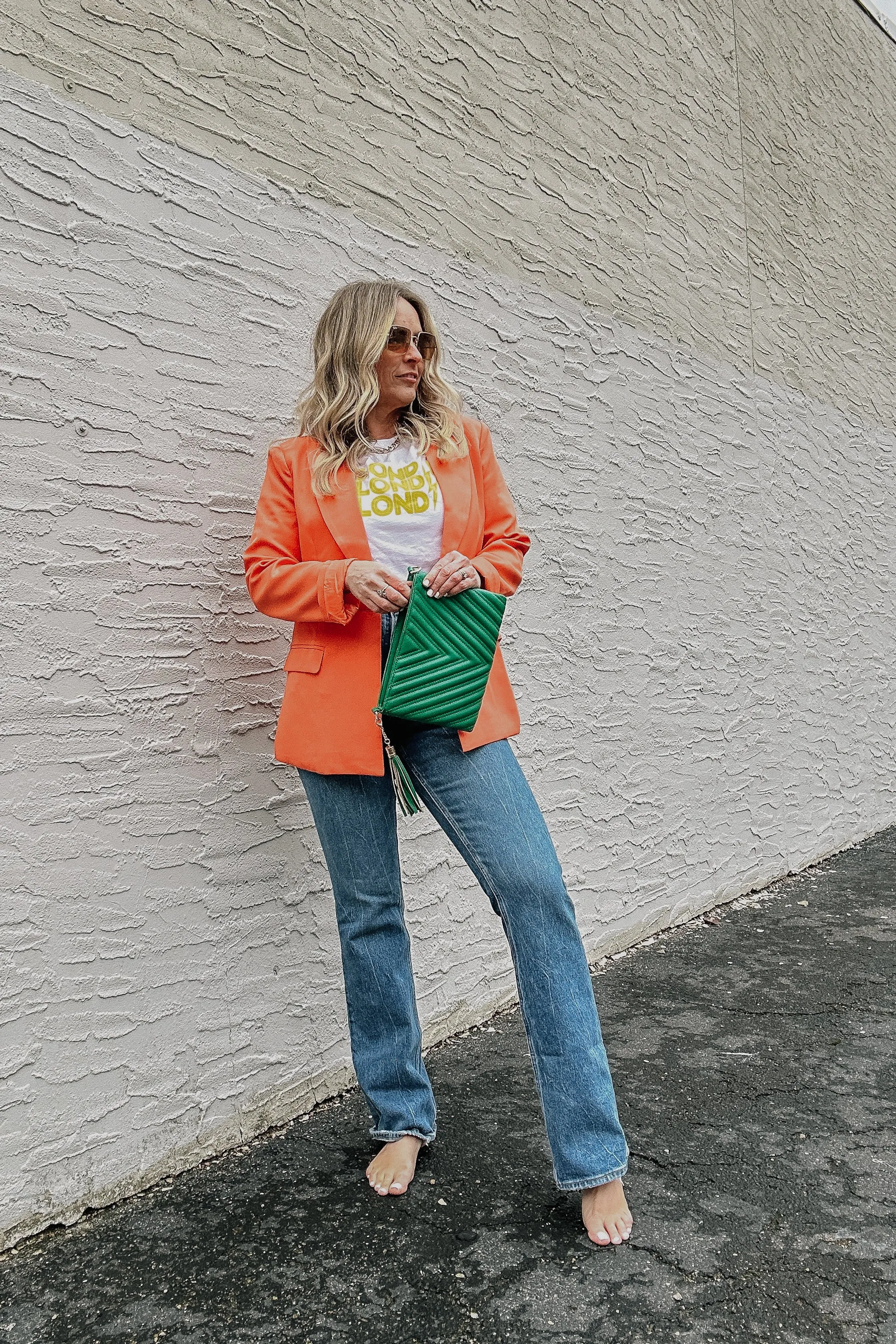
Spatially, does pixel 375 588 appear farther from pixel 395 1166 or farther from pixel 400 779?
pixel 395 1166

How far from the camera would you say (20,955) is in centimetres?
227

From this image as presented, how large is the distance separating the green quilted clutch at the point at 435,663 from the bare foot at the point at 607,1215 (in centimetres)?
95

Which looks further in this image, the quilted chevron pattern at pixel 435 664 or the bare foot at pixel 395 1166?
the bare foot at pixel 395 1166

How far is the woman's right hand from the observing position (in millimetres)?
2244

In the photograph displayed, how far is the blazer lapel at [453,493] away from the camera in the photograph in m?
2.43

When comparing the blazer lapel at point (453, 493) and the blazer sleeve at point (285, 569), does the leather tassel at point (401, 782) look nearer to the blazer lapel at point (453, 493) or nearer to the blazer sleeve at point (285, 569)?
the blazer sleeve at point (285, 569)

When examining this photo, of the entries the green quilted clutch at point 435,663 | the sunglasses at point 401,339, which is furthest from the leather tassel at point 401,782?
the sunglasses at point 401,339

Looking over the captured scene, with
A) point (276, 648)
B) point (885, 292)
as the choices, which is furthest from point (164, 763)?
point (885, 292)

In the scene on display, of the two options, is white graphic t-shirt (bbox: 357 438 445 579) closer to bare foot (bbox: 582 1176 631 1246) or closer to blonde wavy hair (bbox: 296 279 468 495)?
blonde wavy hair (bbox: 296 279 468 495)

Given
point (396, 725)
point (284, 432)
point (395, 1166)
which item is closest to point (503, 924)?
point (396, 725)

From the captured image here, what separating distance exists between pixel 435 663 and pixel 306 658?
31 centimetres

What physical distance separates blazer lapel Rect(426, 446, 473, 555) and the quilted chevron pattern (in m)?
0.17

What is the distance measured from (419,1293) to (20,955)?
39.4 inches

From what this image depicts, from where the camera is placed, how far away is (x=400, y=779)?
7.76 feet
